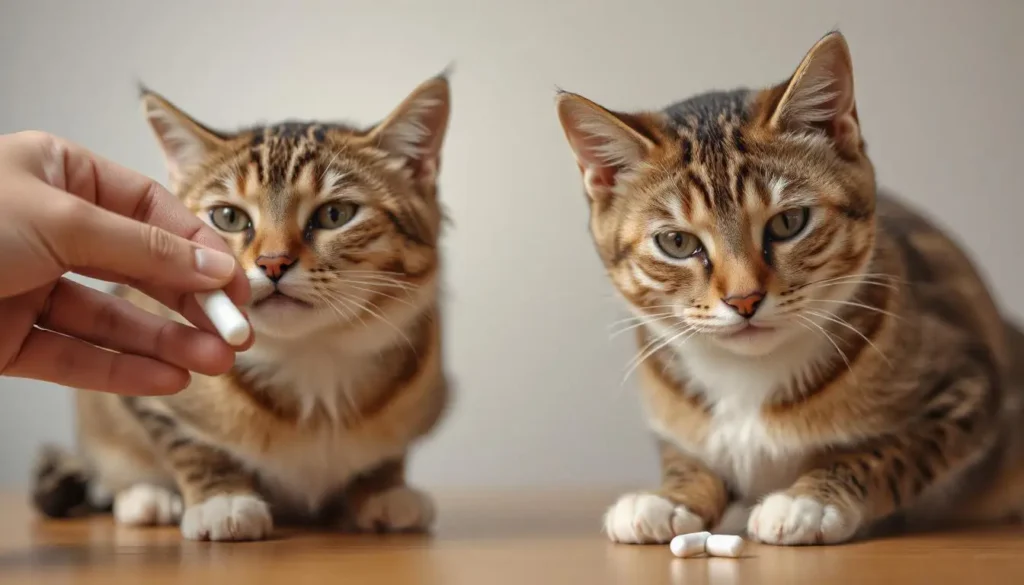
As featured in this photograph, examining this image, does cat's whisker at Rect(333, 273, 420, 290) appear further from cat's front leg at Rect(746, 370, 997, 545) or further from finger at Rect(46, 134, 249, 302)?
cat's front leg at Rect(746, 370, 997, 545)

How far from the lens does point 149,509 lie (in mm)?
1782

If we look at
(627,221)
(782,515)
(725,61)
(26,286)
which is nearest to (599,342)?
(725,61)

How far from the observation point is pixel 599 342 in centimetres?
238

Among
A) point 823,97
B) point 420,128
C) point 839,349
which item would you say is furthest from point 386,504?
point 823,97

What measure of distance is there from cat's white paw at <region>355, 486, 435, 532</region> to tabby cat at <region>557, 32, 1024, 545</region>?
330mm

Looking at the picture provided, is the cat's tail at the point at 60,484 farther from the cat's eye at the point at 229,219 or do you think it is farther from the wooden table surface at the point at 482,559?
the cat's eye at the point at 229,219

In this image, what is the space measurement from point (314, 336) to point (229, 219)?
23 centimetres

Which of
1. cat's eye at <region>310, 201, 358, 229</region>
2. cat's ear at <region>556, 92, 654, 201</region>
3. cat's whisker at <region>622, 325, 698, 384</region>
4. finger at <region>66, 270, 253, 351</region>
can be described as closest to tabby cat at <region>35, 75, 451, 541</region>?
cat's eye at <region>310, 201, 358, 229</region>

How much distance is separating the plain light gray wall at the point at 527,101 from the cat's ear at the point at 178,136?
679mm

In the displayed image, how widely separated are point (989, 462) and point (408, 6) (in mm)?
1591

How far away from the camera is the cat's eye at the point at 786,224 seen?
1.47 meters

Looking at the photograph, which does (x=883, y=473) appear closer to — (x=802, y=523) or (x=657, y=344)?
(x=802, y=523)

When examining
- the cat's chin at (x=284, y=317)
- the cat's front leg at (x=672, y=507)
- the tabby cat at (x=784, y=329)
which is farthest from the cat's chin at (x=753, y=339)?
the cat's chin at (x=284, y=317)

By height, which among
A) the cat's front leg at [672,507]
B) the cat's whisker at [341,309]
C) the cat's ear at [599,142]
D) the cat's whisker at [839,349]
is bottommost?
the cat's front leg at [672,507]
